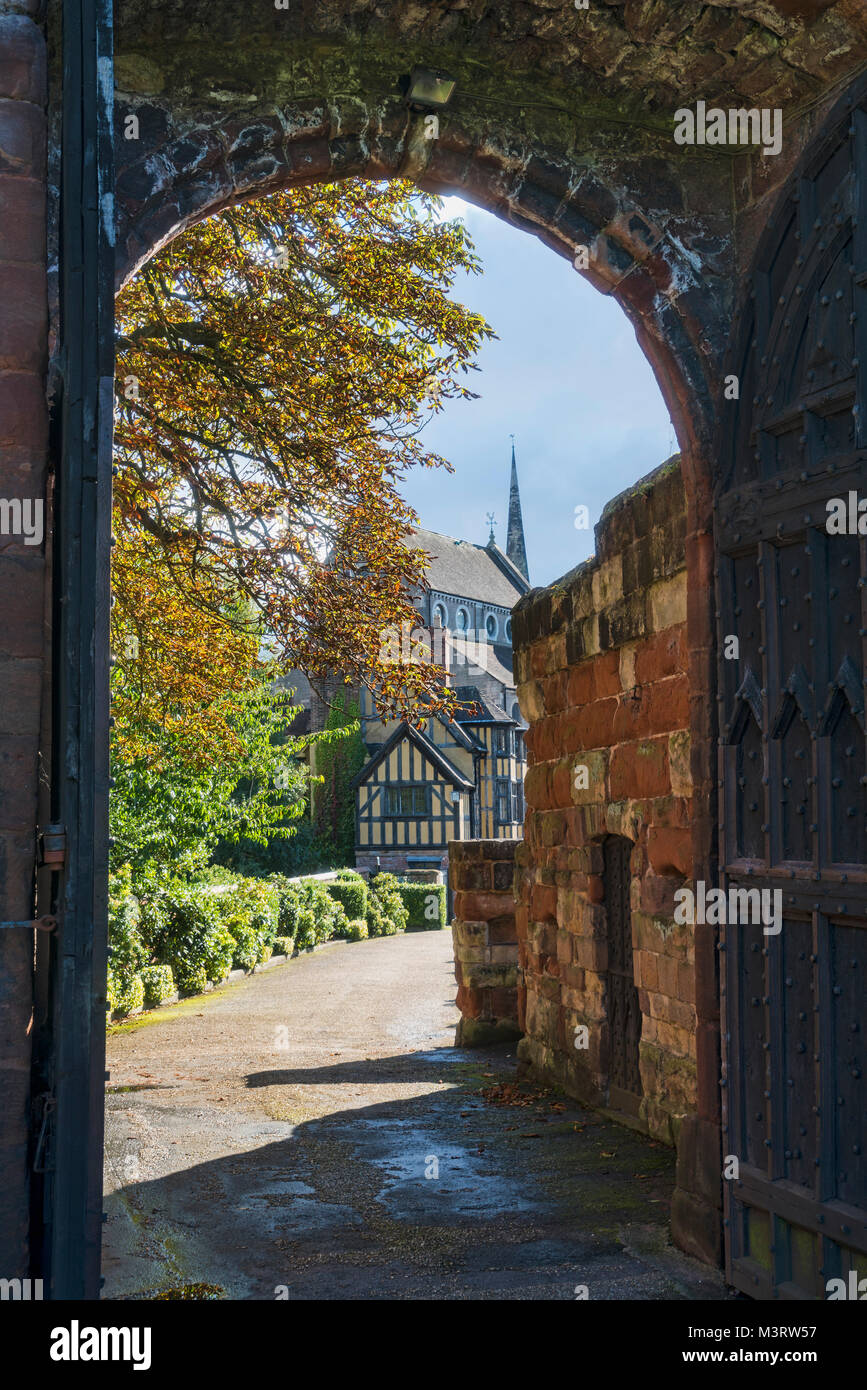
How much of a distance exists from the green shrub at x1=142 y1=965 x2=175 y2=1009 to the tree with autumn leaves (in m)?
4.71

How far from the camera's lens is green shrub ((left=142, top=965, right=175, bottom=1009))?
1352cm

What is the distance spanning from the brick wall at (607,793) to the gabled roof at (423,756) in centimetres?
2374

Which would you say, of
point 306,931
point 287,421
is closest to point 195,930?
point 306,931

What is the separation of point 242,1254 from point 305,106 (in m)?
4.21

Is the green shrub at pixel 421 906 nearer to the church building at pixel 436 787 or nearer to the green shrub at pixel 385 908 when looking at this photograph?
the green shrub at pixel 385 908

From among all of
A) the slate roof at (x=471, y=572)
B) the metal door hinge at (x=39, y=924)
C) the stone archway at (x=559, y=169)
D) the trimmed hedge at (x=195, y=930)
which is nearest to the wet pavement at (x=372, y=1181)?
the stone archway at (x=559, y=169)

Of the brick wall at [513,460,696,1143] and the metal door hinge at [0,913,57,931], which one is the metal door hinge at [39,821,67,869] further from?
the brick wall at [513,460,696,1143]

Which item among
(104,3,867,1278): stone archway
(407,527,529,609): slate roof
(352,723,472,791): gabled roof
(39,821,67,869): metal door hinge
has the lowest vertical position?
(39,821,67,869): metal door hinge

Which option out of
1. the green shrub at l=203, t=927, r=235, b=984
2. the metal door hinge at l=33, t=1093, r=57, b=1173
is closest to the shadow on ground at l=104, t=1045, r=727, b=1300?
the metal door hinge at l=33, t=1093, r=57, b=1173

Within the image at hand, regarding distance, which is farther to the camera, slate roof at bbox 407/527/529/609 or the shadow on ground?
slate roof at bbox 407/527/529/609

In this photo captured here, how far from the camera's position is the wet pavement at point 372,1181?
446 centimetres

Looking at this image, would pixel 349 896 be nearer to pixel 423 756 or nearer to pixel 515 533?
pixel 423 756

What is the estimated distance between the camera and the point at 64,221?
331 cm

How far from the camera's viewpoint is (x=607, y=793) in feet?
23.8
